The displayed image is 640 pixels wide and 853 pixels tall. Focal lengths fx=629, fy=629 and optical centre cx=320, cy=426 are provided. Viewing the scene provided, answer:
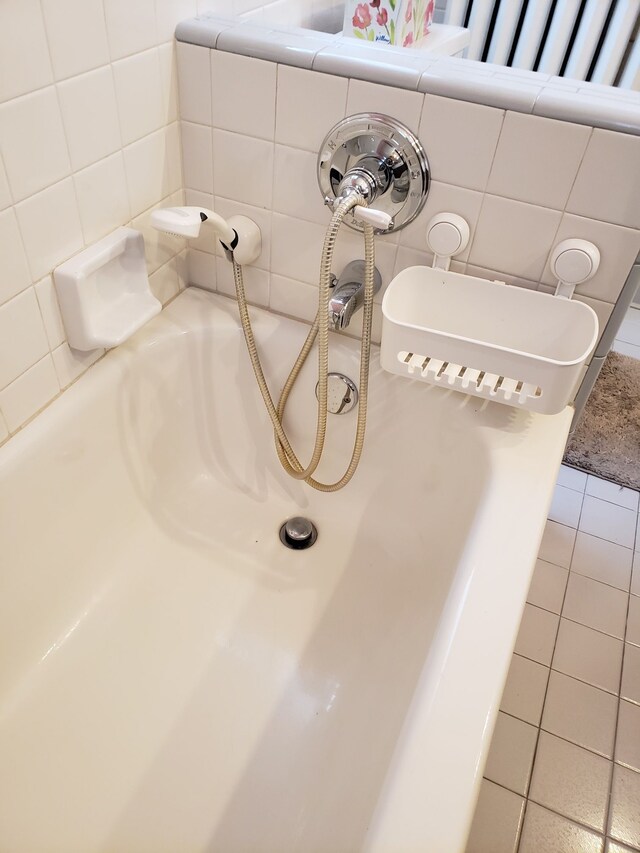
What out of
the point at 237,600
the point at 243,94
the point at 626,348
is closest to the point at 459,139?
the point at 243,94

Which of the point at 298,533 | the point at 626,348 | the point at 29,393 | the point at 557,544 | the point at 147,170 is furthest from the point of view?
the point at 626,348

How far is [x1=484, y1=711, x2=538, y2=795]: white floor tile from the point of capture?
3.86 feet

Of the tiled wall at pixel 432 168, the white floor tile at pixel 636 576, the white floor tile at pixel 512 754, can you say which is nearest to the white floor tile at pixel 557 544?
the white floor tile at pixel 636 576

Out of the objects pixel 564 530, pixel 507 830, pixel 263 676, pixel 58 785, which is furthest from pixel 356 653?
pixel 564 530

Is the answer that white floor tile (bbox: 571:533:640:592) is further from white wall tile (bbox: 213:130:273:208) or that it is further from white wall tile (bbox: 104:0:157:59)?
white wall tile (bbox: 104:0:157:59)

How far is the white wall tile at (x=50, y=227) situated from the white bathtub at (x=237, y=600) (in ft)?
0.77

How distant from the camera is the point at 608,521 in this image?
1.64 metres

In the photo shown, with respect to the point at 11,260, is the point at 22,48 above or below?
above

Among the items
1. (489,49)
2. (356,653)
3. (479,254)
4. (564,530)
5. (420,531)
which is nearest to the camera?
(479,254)

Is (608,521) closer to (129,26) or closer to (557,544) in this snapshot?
(557,544)

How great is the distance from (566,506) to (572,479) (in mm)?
108

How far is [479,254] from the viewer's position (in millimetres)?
1050

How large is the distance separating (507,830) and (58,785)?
30.2 inches

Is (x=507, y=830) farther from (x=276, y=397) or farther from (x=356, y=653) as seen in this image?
(x=276, y=397)
